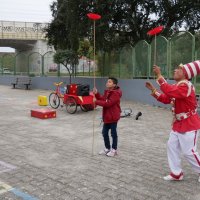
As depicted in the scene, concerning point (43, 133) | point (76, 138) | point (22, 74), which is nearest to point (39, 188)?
point (76, 138)

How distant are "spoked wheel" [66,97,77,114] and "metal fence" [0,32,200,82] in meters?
3.26

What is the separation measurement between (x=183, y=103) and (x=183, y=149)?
659 millimetres

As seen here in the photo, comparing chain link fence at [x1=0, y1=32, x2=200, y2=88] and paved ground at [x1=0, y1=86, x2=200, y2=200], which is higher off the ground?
chain link fence at [x1=0, y1=32, x2=200, y2=88]

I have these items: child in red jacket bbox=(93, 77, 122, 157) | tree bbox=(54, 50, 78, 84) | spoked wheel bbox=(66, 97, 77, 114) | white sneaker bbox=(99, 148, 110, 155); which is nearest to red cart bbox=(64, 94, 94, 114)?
spoked wheel bbox=(66, 97, 77, 114)

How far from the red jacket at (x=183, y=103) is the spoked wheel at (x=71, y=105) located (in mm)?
6988

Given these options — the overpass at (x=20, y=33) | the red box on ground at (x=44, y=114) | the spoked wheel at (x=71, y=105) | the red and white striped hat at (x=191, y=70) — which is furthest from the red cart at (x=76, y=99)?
the overpass at (x=20, y=33)

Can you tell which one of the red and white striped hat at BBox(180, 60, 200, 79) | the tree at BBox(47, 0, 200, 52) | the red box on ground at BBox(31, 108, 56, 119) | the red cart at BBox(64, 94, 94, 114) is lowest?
the red box on ground at BBox(31, 108, 56, 119)

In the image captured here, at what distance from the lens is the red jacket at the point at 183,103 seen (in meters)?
4.73

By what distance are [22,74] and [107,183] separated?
836 inches

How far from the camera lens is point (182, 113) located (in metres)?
4.96

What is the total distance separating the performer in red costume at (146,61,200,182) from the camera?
475cm

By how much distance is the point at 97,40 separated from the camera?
648 inches

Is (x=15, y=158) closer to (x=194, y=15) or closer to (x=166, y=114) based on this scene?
(x=166, y=114)

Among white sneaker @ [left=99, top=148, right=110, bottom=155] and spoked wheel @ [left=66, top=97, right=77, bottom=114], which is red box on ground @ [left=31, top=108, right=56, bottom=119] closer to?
spoked wheel @ [left=66, top=97, right=77, bottom=114]
